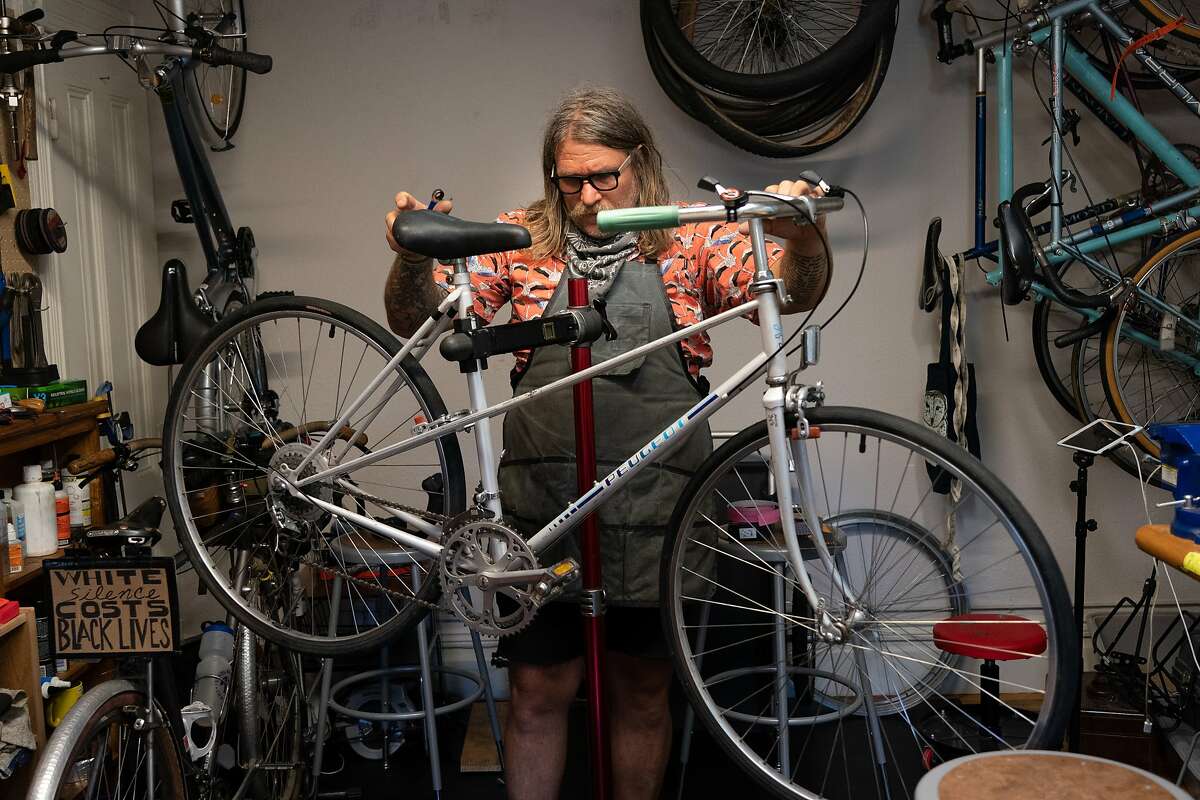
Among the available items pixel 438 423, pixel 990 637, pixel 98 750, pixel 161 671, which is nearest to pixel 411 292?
pixel 438 423

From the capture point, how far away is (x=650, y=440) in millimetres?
1801

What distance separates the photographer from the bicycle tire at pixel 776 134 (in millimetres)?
2977

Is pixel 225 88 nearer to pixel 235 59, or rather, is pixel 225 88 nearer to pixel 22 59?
pixel 235 59

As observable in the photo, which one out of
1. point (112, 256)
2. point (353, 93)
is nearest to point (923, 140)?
point (353, 93)

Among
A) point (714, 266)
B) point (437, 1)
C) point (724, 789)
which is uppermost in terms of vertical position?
point (437, 1)

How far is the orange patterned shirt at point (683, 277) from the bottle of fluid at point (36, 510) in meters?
1.12

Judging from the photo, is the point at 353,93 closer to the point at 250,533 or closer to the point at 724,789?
the point at 250,533

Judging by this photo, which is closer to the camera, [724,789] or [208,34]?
[208,34]

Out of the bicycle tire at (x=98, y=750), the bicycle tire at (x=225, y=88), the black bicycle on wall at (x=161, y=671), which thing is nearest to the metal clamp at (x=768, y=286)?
the black bicycle on wall at (x=161, y=671)

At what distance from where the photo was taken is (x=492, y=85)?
324cm

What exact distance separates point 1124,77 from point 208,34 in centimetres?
245

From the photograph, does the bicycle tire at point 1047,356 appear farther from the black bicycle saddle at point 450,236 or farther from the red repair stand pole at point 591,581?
the black bicycle saddle at point 450,236

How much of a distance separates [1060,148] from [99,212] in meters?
2.63

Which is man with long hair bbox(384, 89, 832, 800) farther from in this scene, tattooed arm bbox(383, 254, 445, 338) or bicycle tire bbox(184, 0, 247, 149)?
bicycle tire bbox(184, 0, 247, 149)
